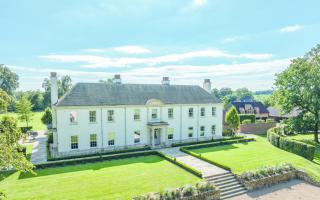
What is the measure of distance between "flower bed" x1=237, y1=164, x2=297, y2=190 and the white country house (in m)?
14.4

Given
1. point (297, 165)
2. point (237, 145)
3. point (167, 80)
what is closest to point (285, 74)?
point (237, 145)

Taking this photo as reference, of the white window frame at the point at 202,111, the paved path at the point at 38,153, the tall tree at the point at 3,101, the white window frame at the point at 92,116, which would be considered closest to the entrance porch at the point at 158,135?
the white window frame at the point at 202,111

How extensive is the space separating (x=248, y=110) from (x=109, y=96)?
4326 cm

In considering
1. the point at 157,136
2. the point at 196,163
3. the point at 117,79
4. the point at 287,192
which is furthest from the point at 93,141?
the point at 287,192

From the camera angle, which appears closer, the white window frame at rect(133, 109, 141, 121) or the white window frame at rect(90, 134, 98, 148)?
the white window frame at rect(90, 134, 98, 148)

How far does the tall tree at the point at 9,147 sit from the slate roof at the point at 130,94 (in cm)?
1709

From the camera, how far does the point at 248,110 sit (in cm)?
5812

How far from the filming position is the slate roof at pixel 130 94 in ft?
88.1

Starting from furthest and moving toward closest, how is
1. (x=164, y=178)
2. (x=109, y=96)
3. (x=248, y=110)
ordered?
(x=248, y=110) → (x=109, y=96) → (x=164, y=178)

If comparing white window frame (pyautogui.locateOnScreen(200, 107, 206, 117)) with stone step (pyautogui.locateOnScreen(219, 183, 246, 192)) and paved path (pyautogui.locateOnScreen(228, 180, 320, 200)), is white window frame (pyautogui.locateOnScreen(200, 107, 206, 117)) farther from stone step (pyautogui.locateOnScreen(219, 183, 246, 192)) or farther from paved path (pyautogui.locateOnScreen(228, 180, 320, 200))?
stone step (pyautogui.locateOnScreen(219, 183, 246, 192))

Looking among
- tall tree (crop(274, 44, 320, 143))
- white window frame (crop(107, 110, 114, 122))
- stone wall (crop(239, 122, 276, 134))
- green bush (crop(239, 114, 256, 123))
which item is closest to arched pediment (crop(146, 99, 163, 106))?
white window frame (crop(107, 110, 114, 122))

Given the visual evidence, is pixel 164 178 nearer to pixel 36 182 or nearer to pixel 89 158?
pixel 89 158

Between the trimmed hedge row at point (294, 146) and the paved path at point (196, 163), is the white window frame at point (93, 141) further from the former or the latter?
the trimmed hedge row at point (294, 146)

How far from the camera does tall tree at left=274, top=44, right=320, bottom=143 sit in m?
30.0
